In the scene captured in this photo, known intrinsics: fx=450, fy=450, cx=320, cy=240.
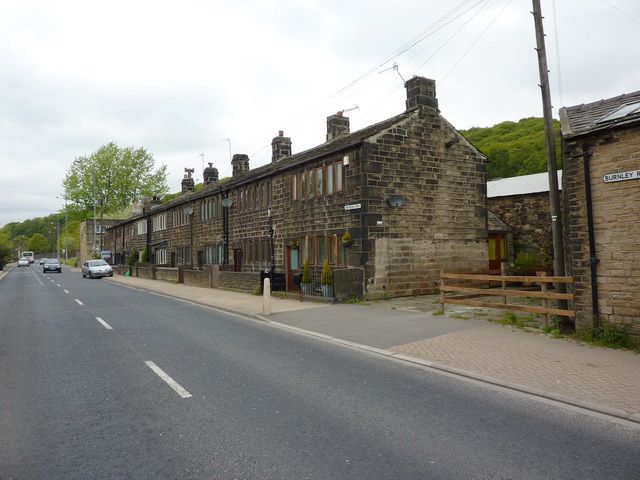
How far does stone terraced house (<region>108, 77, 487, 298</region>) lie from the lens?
16.7 m

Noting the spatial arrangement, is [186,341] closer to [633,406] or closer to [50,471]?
[50,471]

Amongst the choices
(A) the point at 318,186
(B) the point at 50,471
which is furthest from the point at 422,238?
(B) the point at 50,471

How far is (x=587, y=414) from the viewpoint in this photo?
5.17 meters

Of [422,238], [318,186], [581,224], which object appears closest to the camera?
[581,224]

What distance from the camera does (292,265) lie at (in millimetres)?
20719

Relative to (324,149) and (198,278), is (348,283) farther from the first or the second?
(198,278)

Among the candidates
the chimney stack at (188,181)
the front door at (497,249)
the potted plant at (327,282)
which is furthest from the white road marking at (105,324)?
the chimney stack at (188,181)

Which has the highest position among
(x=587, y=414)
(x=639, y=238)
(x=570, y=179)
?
(x=570, y=179)

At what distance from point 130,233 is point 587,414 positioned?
49.9 meters

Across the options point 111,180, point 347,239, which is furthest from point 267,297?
point 111,180

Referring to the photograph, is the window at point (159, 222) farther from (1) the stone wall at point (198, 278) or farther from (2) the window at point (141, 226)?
(1) the stone wall at point (198, 278)

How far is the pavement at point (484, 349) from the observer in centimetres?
590

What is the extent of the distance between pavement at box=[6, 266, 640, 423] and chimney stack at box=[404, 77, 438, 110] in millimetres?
8832

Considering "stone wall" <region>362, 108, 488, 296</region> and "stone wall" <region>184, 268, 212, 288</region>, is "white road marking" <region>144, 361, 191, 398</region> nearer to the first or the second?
"stone wall" <region>362, 108, 488, 296</region>
